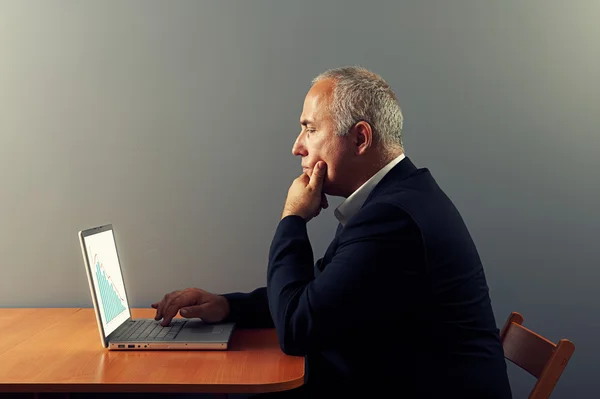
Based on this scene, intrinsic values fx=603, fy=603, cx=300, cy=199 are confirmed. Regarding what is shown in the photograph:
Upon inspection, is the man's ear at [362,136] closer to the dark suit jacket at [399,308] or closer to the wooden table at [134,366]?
the dark suit jacket at [399,308]

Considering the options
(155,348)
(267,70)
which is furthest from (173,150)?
(155,348)

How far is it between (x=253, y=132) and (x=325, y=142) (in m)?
0.58

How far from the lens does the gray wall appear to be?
213cm

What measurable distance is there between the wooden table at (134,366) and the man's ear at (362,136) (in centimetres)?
56

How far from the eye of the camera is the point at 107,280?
5.50 ft

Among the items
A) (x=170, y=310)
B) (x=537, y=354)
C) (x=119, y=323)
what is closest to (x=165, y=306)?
(x=170, y=310)

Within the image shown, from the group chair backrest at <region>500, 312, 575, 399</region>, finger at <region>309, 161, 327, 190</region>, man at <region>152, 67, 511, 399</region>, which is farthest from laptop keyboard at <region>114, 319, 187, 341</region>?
chair backrest at <region>500, 312, 575, 399</region>

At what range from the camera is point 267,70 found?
215cm

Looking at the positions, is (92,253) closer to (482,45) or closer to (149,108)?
(149,108)

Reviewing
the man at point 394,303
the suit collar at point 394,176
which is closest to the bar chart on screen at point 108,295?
the man at point 394,303

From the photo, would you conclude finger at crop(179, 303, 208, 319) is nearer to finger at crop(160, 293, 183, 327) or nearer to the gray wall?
finger at crop(160, 293, 183, 327)

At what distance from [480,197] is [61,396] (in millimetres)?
1598

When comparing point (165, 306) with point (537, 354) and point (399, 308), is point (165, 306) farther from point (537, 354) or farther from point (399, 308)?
point (537, 354)

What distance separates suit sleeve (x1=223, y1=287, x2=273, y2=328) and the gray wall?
0.41 m
